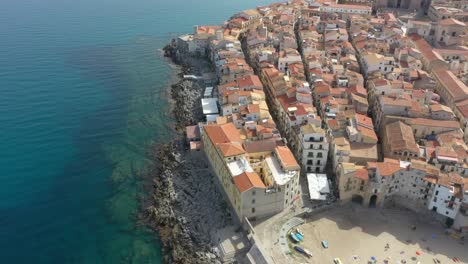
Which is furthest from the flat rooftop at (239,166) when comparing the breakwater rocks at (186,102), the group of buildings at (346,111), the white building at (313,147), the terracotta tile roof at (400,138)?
the breakwater rocks at (186,102)

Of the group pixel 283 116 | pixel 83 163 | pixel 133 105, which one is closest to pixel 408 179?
pixel 283 116

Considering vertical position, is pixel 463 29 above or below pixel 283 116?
above

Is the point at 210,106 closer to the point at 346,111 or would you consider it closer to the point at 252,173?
the point at 346,111

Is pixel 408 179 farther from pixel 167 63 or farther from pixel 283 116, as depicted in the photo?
pixel 167 63

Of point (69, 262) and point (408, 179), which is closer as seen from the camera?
point (69, 262)

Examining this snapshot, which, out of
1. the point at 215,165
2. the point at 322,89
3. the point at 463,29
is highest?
the point at 463,29

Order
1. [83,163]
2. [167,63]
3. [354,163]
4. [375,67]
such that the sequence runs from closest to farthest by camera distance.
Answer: [354,163], [83,163], [375,67], [167,63]
